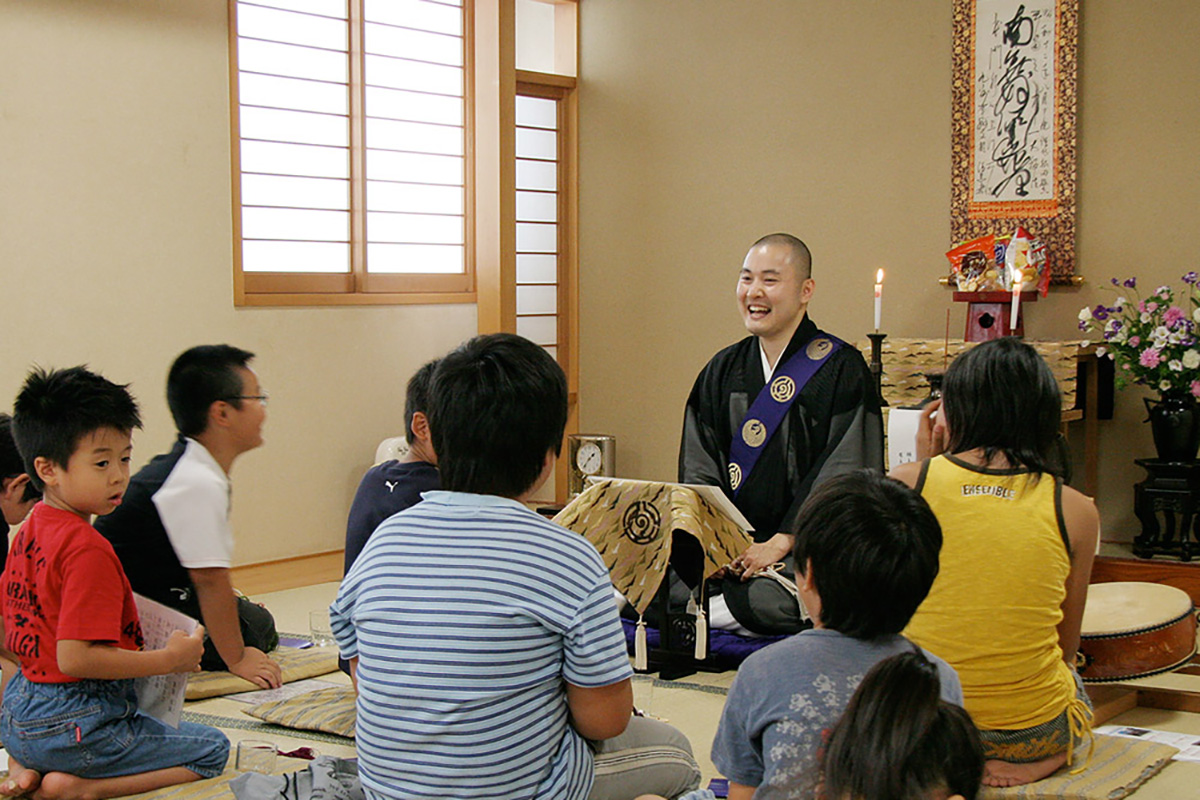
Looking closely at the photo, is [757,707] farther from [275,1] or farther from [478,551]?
[275,1]

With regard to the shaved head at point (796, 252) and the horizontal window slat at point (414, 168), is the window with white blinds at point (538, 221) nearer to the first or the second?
the horizontal window slat at point (414, 168)

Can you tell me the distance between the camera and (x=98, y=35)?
4566 mm

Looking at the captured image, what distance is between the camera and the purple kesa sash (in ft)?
12.5

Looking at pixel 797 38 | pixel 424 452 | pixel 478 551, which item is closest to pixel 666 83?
pixel 797 38

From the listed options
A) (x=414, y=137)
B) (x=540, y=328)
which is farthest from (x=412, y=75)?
(x=540, y=328)

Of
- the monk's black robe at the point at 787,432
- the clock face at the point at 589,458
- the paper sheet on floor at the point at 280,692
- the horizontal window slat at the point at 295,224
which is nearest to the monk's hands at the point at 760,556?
the monk's black robe at the point at 787,432

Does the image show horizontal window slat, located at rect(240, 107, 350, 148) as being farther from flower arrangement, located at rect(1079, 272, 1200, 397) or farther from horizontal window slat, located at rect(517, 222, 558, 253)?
flower arrangement, located at rect(1079, 272, 1200, 397)

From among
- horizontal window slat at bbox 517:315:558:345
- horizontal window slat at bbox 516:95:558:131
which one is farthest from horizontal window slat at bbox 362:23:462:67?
horizontal window slat at bbox 517:315:558:345

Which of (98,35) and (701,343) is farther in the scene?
(701,343)

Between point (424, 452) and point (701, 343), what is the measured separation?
3.39 meters

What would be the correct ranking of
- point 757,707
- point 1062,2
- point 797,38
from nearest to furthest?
point 757,707 < point 1062,2 < point 797,38

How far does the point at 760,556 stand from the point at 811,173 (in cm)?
259

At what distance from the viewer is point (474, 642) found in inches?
65.4

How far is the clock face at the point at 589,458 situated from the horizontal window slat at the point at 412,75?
1787 millimetres
